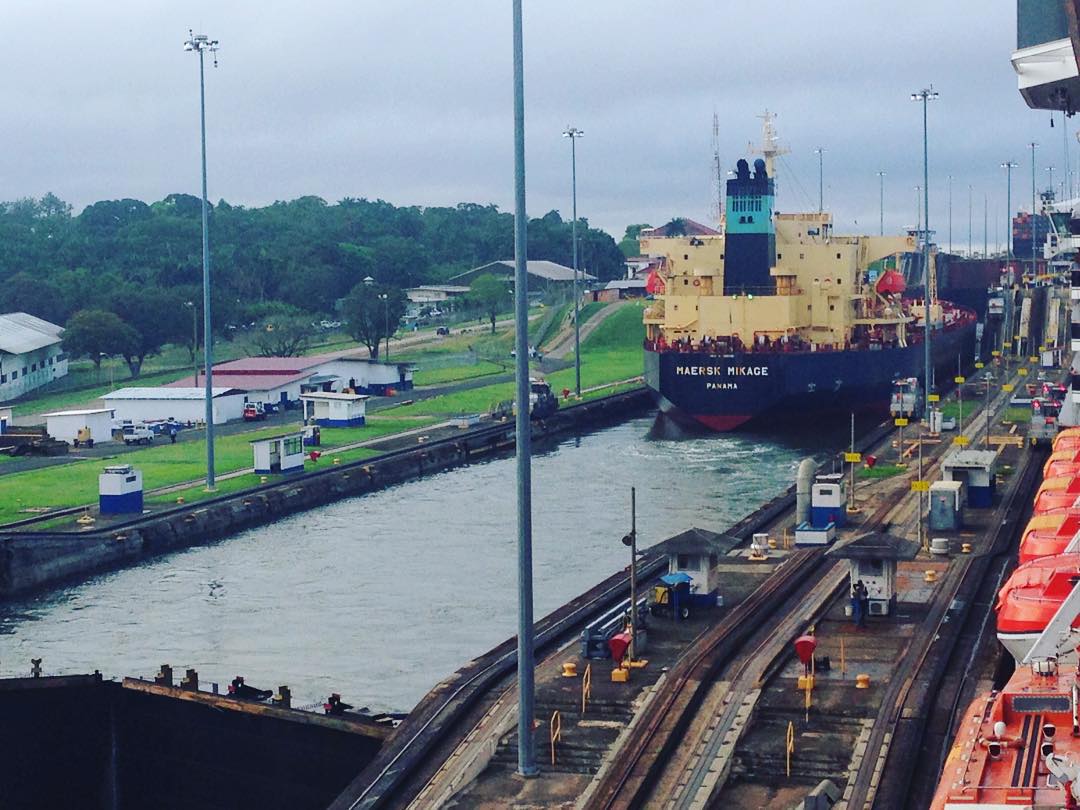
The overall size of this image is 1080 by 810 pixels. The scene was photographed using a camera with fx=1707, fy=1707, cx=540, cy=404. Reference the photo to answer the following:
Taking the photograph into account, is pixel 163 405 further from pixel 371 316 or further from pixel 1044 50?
pixel 1044 50

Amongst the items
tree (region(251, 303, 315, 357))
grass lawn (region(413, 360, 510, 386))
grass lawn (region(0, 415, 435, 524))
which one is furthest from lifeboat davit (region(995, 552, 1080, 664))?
tree (region(251, 303, 315, 357))

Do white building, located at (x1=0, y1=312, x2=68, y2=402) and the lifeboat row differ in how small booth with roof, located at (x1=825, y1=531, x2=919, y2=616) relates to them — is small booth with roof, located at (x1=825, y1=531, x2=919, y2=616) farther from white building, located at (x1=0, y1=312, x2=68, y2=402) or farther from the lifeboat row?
white building, located at (x1=0, y1=312, x2=68, y2=402)

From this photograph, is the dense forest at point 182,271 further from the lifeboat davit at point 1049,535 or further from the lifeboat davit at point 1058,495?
the lifeboat davit at point 1049,535

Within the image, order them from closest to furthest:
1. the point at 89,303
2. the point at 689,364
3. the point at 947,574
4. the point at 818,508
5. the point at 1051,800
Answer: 1. the point at 1051,800
2. the point at 947,574
3. the point at 818,508
4. the point at 689,364
5. the point at 89,303

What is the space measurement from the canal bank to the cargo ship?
959 centimetres

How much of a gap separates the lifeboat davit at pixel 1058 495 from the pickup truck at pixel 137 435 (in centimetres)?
4409

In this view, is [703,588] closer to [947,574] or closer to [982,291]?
[947,574]

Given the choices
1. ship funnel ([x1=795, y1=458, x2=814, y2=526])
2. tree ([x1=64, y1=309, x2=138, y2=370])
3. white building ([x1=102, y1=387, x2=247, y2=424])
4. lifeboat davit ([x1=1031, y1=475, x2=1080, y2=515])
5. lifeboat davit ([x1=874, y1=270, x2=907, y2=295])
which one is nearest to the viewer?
lifeboat davit ([x1=1031, y1=475, x2=1080, y2=515])

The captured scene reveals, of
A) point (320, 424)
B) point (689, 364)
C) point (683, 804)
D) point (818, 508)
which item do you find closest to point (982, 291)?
point (689, 364)

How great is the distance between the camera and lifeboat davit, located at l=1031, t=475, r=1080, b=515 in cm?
3853

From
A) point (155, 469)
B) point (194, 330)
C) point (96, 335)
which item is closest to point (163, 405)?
point (155, 469)

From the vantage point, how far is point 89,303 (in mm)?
119125

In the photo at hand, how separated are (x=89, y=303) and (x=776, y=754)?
99.8 meters

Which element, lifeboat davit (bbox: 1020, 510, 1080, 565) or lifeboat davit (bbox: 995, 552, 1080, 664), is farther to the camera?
lifeboat davit (bbox: 1020, 510, 1080, 565)
